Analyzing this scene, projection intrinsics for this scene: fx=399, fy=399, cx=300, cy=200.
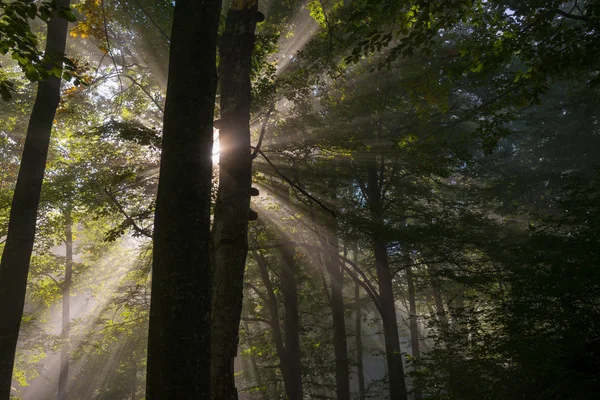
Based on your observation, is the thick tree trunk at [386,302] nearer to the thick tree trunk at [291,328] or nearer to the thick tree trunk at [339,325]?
the thick tree trunk at [339,325]

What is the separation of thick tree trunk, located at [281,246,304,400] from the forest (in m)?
0.08

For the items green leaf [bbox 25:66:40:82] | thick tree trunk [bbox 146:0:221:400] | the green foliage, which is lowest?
thick tree trunk [bbox 146:0:221:400]

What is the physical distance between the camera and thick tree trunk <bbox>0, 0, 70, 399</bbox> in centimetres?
604

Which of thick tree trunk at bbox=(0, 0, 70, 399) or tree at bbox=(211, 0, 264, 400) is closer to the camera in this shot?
tree at bbox=(211, 0, 264, 400)

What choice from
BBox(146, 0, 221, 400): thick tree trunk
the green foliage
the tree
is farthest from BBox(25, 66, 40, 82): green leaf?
the tree

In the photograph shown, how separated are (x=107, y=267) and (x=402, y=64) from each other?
18.2 metres

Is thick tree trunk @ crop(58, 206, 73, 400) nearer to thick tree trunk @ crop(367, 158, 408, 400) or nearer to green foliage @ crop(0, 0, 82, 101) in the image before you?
thick tree trunk @ crop(367, 158, 408, 400)

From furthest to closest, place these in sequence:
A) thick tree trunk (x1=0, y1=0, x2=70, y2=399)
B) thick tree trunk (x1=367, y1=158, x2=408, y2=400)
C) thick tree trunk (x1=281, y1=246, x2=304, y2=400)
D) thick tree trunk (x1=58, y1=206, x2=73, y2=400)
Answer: thick tree trunk (x1=58, y1=206, x2=73, y2=400), thick tree trunk (x1=281, y1=246, x2=304, y2=400), thick tree trunk (x1=367, y1=158, x2=408, y2=400), thick tree trunk (x1=0, y1=0, x2=70, y2=399)

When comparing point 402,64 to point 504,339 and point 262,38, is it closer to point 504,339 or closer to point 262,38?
point 262,38

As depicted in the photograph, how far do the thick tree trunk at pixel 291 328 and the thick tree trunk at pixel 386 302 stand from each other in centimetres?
304

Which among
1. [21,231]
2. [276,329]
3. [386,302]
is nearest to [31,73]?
[21,231]

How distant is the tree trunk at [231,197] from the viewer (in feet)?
13.4

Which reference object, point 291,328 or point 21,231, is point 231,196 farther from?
point 291,328

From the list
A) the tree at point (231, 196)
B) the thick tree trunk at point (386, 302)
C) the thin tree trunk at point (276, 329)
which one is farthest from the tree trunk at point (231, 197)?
the thin tree trunk at point (276, 329)
